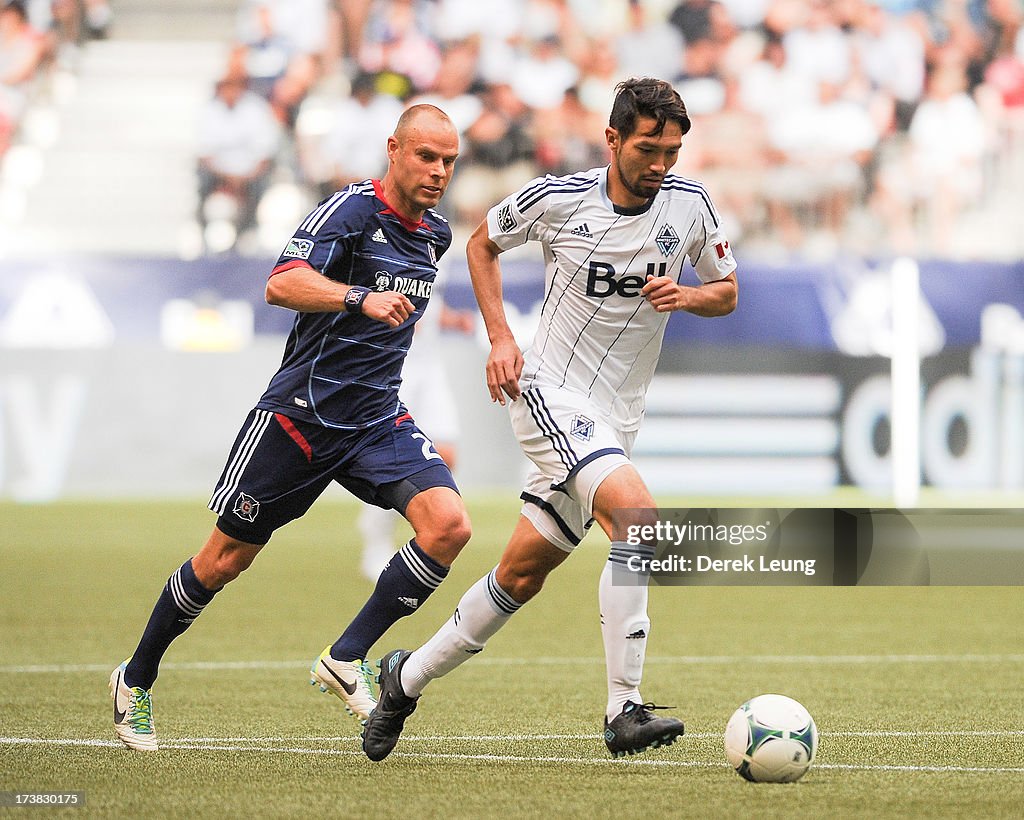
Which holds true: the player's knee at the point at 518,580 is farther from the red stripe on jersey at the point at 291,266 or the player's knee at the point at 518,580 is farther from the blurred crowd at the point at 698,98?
the blurred crowd at the point at 698,98

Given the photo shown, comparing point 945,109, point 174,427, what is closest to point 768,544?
point 174,427

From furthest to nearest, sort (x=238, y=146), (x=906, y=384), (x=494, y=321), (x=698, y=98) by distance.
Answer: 1. (x=698, y=98)
2. (x=238, y=146)
3. (x=906, y=384)
4. (x=494, y=321)

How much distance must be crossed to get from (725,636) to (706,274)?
337cm

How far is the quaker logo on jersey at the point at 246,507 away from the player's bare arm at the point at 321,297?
2.28ft

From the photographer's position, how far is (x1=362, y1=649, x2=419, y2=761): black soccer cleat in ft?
17.8

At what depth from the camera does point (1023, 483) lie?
15203 millimetres

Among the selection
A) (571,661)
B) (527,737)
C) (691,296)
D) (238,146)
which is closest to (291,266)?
(691,296)

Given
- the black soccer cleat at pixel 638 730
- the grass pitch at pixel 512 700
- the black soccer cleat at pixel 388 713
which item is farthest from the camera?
the black soccer cleat at pixel 388 713

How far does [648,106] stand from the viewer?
5.47 metres

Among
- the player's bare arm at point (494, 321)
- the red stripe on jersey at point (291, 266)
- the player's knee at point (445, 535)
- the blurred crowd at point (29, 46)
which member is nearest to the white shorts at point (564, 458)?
the player's bare arm at point (494, 321)

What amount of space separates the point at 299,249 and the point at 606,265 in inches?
39.8

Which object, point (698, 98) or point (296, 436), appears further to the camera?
point (698, 98)

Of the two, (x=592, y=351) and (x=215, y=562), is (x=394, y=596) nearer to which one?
(x=215, y=562)

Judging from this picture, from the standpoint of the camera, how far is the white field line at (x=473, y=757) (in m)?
5.20
